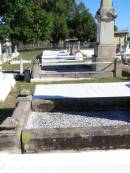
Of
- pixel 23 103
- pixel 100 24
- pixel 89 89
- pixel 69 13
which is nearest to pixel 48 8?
pixel 69 13

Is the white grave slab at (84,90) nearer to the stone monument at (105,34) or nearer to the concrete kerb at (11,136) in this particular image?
the stone monument at (105,34)

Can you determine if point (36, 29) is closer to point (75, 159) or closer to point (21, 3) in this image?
point (21, 3)

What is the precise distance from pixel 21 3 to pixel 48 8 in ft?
207

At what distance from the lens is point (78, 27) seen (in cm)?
8538

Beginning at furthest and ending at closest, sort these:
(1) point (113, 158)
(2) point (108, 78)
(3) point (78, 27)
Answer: (3) point (78, 27) < (2) point (108, 78) < (1) point (113, 158)

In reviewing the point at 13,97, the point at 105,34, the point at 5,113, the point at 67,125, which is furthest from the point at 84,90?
the point at 67,125

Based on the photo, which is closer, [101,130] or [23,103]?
[101,130]

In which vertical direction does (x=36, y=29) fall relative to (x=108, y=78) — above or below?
above

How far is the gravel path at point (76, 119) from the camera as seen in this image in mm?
7324

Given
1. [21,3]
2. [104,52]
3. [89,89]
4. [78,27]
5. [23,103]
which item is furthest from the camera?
[78,27]

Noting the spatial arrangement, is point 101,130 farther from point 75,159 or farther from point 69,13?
point 69,13

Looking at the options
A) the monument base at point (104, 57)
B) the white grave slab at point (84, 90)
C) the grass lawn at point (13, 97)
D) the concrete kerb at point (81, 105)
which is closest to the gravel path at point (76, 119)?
the concrete kerb at point (81, 105)

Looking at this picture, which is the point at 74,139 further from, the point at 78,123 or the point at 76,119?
the point at 76,119

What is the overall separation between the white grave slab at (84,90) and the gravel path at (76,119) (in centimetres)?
418
